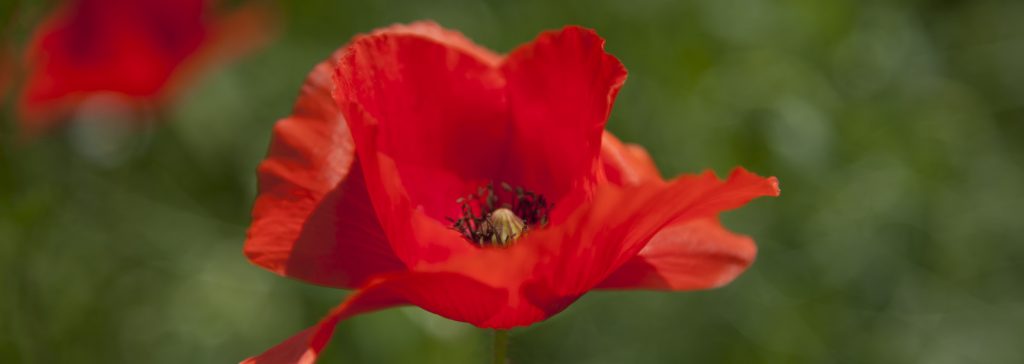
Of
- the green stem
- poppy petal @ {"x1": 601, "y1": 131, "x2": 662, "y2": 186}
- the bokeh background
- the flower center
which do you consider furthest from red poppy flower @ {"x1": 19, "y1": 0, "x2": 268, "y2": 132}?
the green stem

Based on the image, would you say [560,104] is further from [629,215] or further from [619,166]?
[629,215]

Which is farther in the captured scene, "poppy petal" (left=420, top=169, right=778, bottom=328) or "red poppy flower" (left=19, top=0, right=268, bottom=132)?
"red poppy flower" (left=19, top=0, right=268, bottom=132)

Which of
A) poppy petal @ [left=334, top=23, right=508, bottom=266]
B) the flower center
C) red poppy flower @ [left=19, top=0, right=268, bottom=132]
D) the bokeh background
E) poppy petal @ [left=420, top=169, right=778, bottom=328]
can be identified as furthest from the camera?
red poppy flower @ [left=19, top=0, right=268, bottom=132]

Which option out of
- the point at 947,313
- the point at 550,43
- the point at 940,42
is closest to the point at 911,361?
the point at 947,313

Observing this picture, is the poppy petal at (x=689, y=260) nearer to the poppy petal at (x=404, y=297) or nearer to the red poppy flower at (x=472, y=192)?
the red poppy flower at (x=472, y=192)

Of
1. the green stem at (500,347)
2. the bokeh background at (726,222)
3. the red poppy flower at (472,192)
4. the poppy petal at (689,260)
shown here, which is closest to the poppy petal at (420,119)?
the red poppy flower at (472,192)

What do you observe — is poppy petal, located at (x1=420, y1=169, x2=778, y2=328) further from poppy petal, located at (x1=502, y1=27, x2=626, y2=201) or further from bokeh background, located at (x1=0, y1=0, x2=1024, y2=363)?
bokeh background, located at (x1=0, y1=0, x2=1024, y2=363)

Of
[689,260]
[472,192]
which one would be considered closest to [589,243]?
[689,260]
